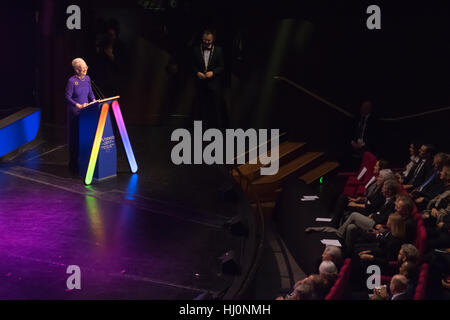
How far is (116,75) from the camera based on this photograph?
10562 millimetres

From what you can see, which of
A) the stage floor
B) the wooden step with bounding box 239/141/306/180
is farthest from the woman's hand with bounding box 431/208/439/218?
the wooden step with bounding box 239/141/306/180

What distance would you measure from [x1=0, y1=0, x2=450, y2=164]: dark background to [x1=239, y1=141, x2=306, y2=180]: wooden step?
0.23 m

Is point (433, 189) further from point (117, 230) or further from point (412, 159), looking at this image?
point (117, 230)

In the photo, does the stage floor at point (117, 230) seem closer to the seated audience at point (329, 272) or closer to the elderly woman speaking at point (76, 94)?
the elderly woman speaking at point (76, 94)

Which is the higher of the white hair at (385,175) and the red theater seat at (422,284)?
the white hair at (385,175)

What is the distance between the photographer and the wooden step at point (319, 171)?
31.3ft

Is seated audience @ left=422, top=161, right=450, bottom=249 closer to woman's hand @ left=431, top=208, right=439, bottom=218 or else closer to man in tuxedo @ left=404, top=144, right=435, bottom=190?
woman's hand @ left=431, top=208, right=439, bottom=218

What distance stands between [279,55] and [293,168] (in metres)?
1.80

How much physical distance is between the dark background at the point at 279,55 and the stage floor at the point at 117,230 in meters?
2.15

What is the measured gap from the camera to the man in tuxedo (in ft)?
26.5

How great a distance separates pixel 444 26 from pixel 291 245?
4.42 metres

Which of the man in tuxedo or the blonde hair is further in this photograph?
the man in tuxedo

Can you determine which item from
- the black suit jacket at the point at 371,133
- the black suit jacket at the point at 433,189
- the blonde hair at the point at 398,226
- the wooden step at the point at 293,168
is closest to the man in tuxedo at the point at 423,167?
the black suit jacket at the point at 433,189
